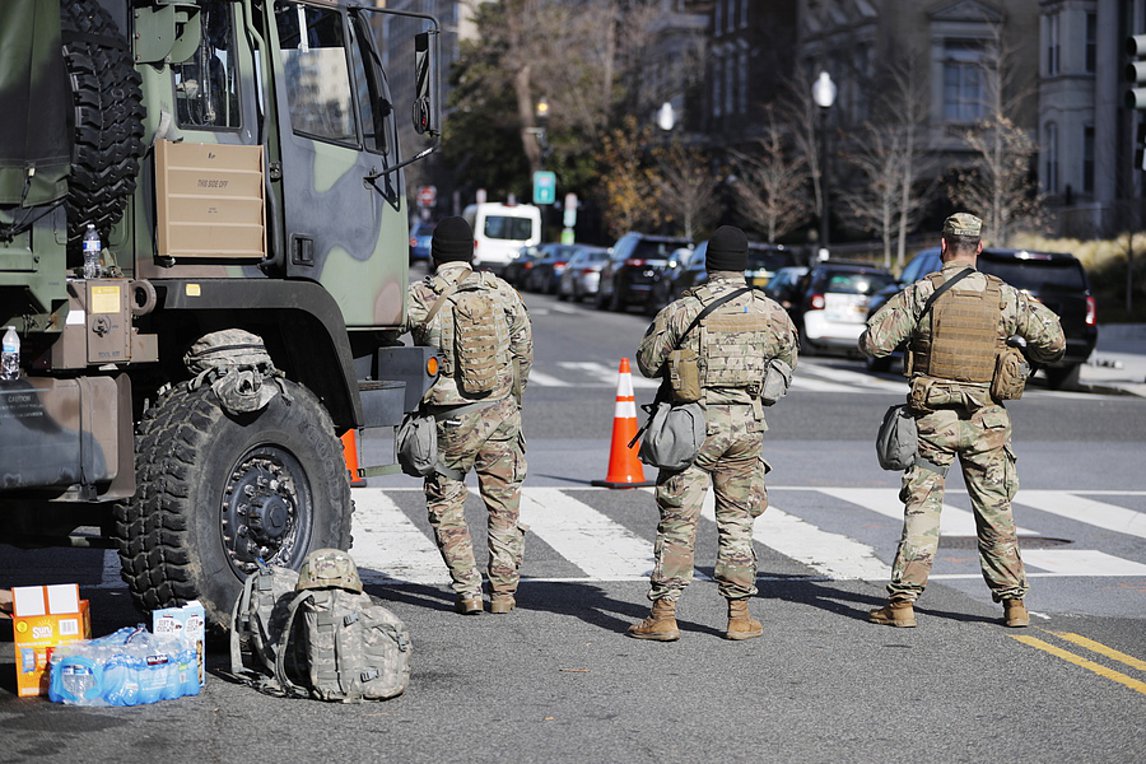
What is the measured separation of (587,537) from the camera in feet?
37.9

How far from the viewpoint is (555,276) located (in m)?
52.5

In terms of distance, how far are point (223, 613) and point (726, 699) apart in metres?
2.10

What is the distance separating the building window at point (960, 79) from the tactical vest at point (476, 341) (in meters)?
49.4

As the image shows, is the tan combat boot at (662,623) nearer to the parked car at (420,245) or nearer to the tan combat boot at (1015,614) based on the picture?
the tan combat boot at (1015,614)

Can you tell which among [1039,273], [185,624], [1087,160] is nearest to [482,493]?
[185,624]

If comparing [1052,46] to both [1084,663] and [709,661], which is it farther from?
[709,661]

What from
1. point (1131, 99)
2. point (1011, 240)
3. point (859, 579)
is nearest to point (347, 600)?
point (859, 579)

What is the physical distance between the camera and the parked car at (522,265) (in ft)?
184

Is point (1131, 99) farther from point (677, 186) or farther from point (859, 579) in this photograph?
point (677, 186)

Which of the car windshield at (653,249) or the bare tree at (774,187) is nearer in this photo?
the car windshield at (653,249)

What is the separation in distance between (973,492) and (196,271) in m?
3.82

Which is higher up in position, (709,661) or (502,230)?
(502,230)

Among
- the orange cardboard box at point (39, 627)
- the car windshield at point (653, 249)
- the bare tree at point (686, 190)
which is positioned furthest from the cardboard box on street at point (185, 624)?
the bare tree at point (686, 190)

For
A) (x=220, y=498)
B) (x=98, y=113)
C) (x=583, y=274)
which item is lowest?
(x=220, y=498)
